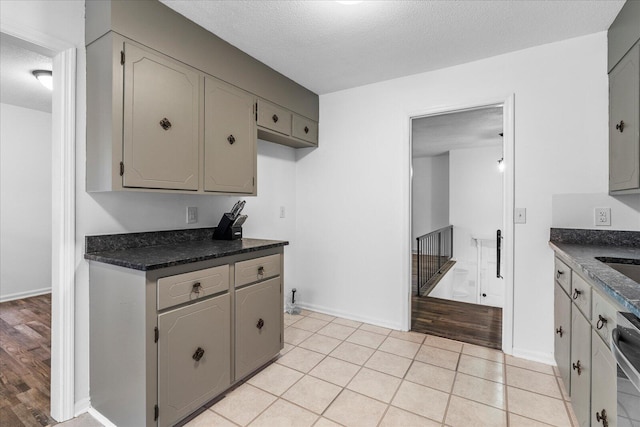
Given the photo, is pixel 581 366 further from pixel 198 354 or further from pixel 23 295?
pixel 23 295

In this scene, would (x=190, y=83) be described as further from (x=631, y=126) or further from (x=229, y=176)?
(x=631, y=126)

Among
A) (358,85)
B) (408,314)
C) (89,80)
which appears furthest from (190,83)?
(408,314)

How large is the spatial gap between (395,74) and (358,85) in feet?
1.33

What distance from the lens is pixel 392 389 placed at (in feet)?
6.61

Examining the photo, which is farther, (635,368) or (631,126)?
(631,126)

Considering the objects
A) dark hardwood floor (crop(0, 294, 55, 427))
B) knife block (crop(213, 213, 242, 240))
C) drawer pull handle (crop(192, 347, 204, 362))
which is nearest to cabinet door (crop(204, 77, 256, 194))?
knife block (crop(213, 213, 242, 240))

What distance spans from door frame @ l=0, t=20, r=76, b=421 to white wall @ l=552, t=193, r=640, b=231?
125 inches

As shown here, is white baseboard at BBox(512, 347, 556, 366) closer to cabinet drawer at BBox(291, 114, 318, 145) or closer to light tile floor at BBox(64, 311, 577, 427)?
light tile floor at BBox(64, 311, 577, 427)

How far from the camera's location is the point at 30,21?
1.61 meters

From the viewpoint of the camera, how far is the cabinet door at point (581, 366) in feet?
4.52

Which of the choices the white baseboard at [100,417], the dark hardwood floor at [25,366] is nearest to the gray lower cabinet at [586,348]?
the white baseboard at [100,417]

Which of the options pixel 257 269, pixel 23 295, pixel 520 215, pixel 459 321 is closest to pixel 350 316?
pixel 459 321

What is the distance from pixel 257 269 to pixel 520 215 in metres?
2.04

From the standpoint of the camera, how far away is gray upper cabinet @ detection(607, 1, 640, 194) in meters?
1.74
